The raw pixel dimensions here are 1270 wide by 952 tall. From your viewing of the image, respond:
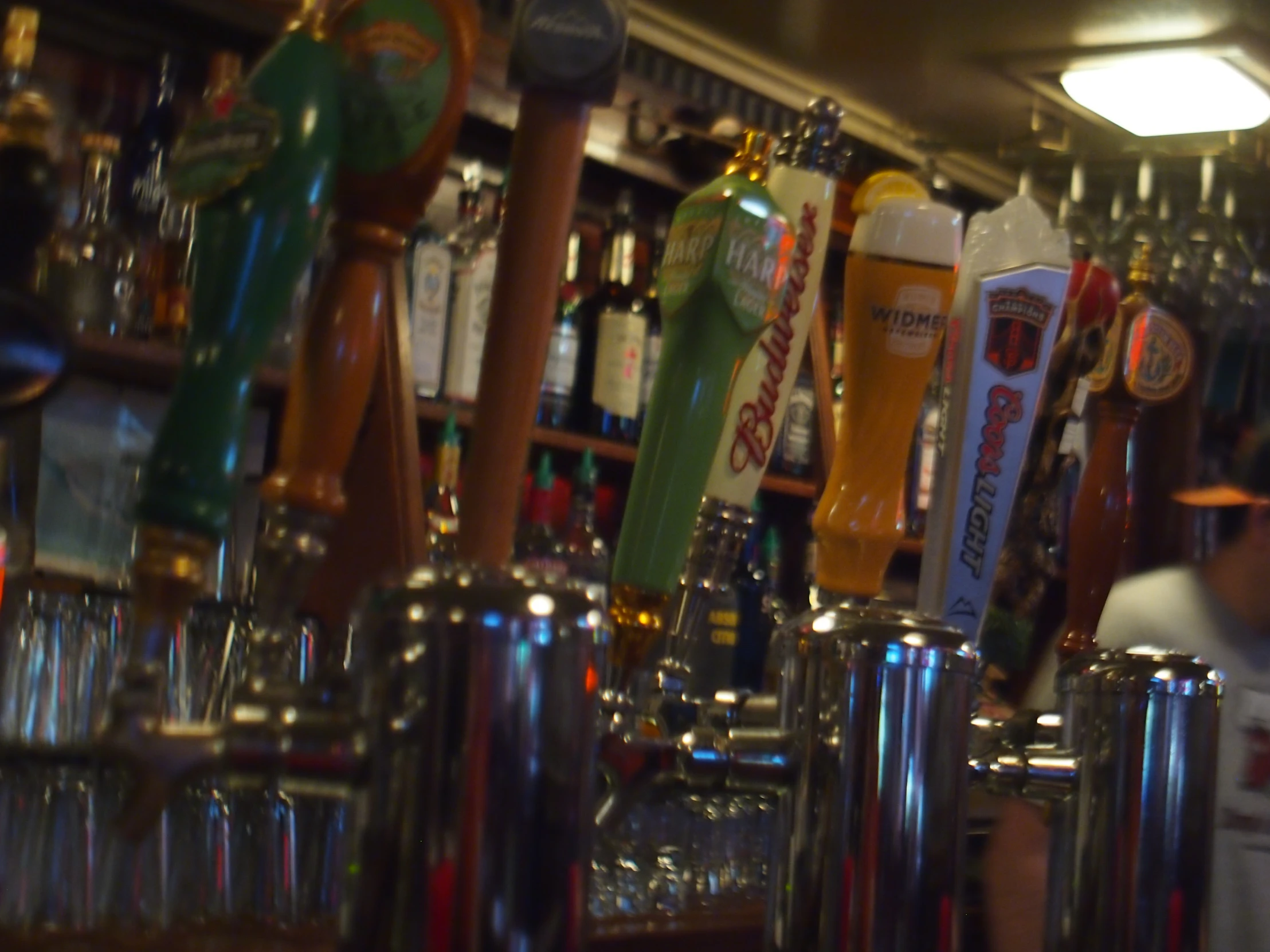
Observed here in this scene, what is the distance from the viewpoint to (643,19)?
2.32 m

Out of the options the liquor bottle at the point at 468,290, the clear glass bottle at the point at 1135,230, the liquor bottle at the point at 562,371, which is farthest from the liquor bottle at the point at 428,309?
the clear glass bottle at the point at 1135,230

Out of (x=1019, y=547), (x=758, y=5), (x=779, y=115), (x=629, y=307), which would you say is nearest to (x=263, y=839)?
(x=1019, y=547)

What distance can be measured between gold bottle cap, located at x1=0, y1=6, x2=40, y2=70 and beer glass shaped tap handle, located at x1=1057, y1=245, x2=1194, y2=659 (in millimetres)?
940

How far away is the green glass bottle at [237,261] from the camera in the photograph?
0.81 feet

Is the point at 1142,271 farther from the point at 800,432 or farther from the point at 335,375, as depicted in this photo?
the point at 800,432

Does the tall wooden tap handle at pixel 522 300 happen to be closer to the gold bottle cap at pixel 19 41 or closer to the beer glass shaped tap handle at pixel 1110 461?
A: the beer glass shaped tap handle at pixel 1110 461

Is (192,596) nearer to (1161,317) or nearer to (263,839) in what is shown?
(1161,317)

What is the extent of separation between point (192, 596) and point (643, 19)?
224cm

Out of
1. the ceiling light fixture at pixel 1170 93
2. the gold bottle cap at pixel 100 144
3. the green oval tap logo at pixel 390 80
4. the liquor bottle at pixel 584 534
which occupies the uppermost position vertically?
the ceiling light fixture at pixel 1170 93

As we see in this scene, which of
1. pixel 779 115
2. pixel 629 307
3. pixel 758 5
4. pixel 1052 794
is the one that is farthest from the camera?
pixel 779 115

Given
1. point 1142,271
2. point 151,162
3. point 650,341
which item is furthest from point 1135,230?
point 1142,271

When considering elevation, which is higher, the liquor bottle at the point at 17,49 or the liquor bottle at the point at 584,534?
the liquor bottle at the point at 17,49

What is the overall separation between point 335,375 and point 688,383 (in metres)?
0.10

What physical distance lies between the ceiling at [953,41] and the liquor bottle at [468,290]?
903 millimetres
